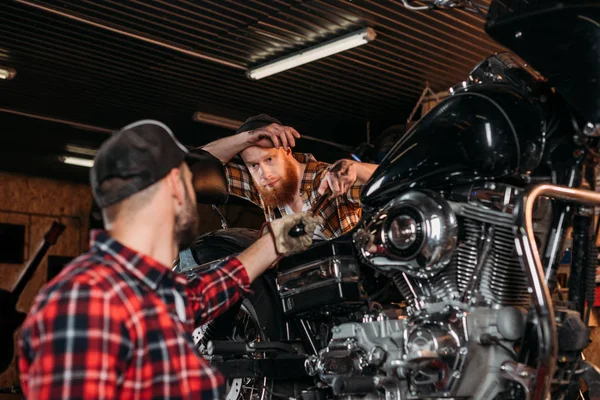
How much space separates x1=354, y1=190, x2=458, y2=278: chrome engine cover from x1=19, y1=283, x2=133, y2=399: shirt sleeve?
111 cm

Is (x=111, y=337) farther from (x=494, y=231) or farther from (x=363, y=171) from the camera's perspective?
(x=363, y=171)

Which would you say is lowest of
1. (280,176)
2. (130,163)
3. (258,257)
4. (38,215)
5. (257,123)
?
(258,257)

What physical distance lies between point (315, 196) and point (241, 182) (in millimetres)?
552

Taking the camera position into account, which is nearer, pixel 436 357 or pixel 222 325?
pixel 436 357

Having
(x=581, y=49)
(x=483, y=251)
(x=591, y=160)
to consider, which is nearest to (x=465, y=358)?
(x=483, y=251)

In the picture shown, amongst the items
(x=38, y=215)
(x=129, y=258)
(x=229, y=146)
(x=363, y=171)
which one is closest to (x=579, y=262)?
(x=363, y=171)

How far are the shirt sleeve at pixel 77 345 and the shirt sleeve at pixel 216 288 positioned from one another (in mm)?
627

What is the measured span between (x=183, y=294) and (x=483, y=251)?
0.97 meters

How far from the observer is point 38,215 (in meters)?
12.6

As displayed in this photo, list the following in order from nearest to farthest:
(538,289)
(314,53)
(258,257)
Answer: (538,289), (258,257), (314,53)

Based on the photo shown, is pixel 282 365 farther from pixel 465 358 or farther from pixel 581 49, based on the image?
pixel 581 49

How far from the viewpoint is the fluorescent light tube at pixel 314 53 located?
7.35 metres

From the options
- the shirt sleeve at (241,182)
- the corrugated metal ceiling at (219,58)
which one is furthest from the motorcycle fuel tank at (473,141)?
the corrugated metal ceiling at (219,58)

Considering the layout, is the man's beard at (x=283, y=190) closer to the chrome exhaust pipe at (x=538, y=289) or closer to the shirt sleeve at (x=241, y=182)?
the shirt sleeve at (x=241, y=182)
